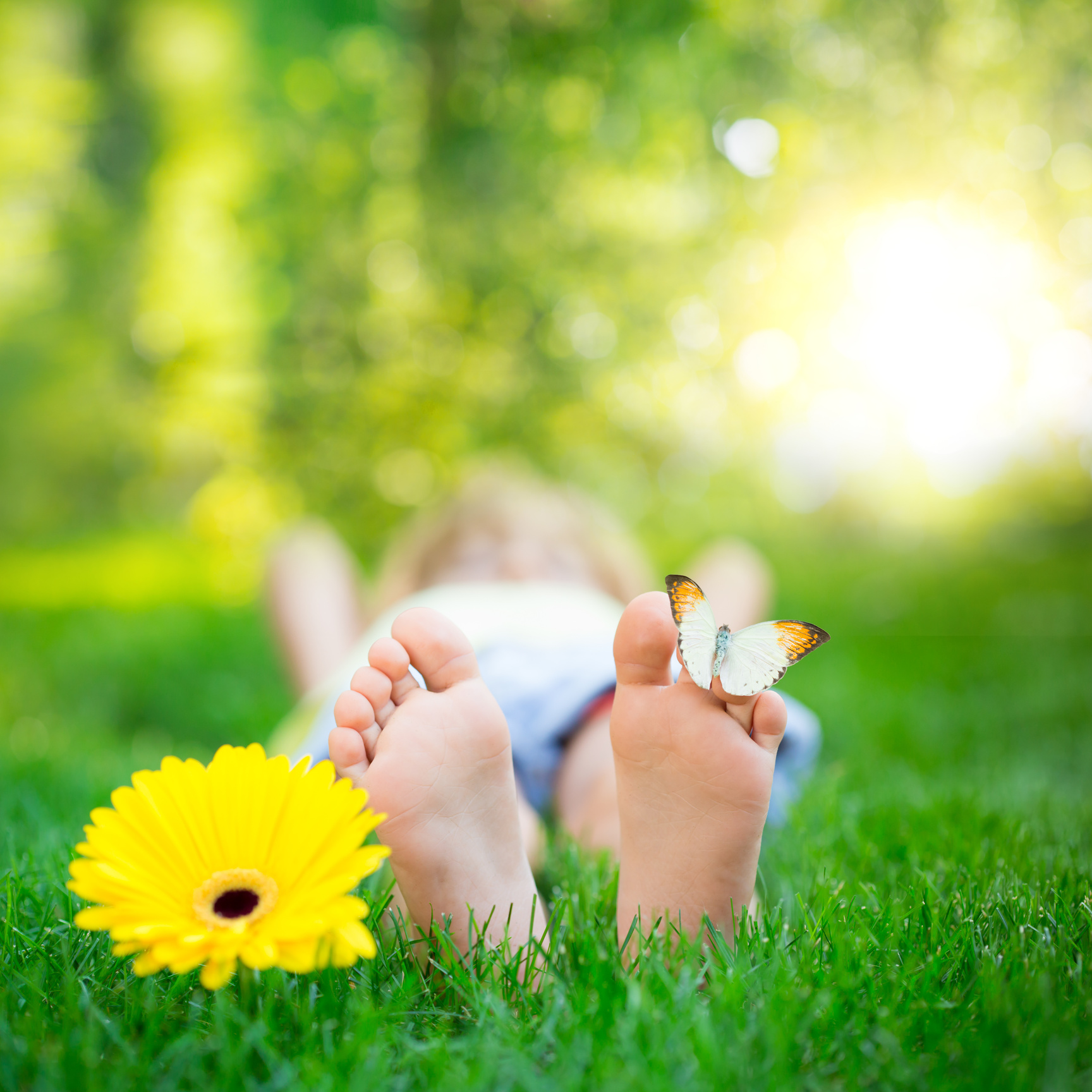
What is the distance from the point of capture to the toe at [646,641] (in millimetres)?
890

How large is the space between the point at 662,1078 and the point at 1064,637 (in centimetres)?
368

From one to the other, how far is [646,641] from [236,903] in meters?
0.48

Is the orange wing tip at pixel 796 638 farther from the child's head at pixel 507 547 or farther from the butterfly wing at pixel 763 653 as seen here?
the child's head at pixel 507 547

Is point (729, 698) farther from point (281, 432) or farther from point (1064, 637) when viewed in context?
point (1064, 637)

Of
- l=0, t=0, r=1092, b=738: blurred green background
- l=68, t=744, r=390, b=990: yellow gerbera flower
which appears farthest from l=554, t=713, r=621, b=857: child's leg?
l=0, t=0, r=1092, b=738: blurred green background

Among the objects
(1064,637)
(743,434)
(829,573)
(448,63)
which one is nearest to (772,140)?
(743,434)

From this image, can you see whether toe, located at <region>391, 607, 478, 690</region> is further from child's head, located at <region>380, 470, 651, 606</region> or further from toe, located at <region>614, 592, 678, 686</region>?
child's head, located at <region>380, 470, 651, 606</region>

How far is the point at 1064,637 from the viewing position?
3564 mm

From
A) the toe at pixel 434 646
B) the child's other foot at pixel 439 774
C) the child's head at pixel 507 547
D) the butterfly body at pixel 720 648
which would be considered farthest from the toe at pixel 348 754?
the child's head at pixel 507 547

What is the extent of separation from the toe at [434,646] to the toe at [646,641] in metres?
0.19

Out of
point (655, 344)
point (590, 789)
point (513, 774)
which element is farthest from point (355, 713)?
point (655, 344)

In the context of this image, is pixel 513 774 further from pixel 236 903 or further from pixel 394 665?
pixel 236 903

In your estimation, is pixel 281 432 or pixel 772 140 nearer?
pixel 772 140

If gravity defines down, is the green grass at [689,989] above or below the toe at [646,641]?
below
